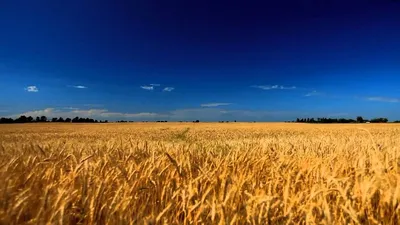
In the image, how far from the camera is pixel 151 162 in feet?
10.5

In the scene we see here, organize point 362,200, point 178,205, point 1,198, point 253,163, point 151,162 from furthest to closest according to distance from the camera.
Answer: point 253,163
point 151,162
point 178,205
point 362,200
point 1,198

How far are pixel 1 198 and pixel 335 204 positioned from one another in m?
2.44

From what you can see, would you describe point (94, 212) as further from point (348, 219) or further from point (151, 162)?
point (348, 219)

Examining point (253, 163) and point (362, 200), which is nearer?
point (362, 200)

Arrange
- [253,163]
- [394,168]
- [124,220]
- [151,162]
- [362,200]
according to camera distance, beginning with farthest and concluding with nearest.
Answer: [253,163]
[151,162]
[394,168]
[362,200]
[124,220]

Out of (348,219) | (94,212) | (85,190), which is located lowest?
Result: (348,219)

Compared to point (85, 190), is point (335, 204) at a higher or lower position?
lower

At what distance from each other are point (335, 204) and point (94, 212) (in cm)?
194

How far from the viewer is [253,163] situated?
3.60 meters

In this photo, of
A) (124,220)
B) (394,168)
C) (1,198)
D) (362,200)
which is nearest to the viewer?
(1,198)

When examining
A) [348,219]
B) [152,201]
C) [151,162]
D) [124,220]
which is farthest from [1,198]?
[348,219]

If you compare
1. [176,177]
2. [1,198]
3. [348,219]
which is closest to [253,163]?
[176,177]

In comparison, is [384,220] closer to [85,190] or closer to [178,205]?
[178,205]

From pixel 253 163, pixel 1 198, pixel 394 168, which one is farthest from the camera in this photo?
pixel 253 163
